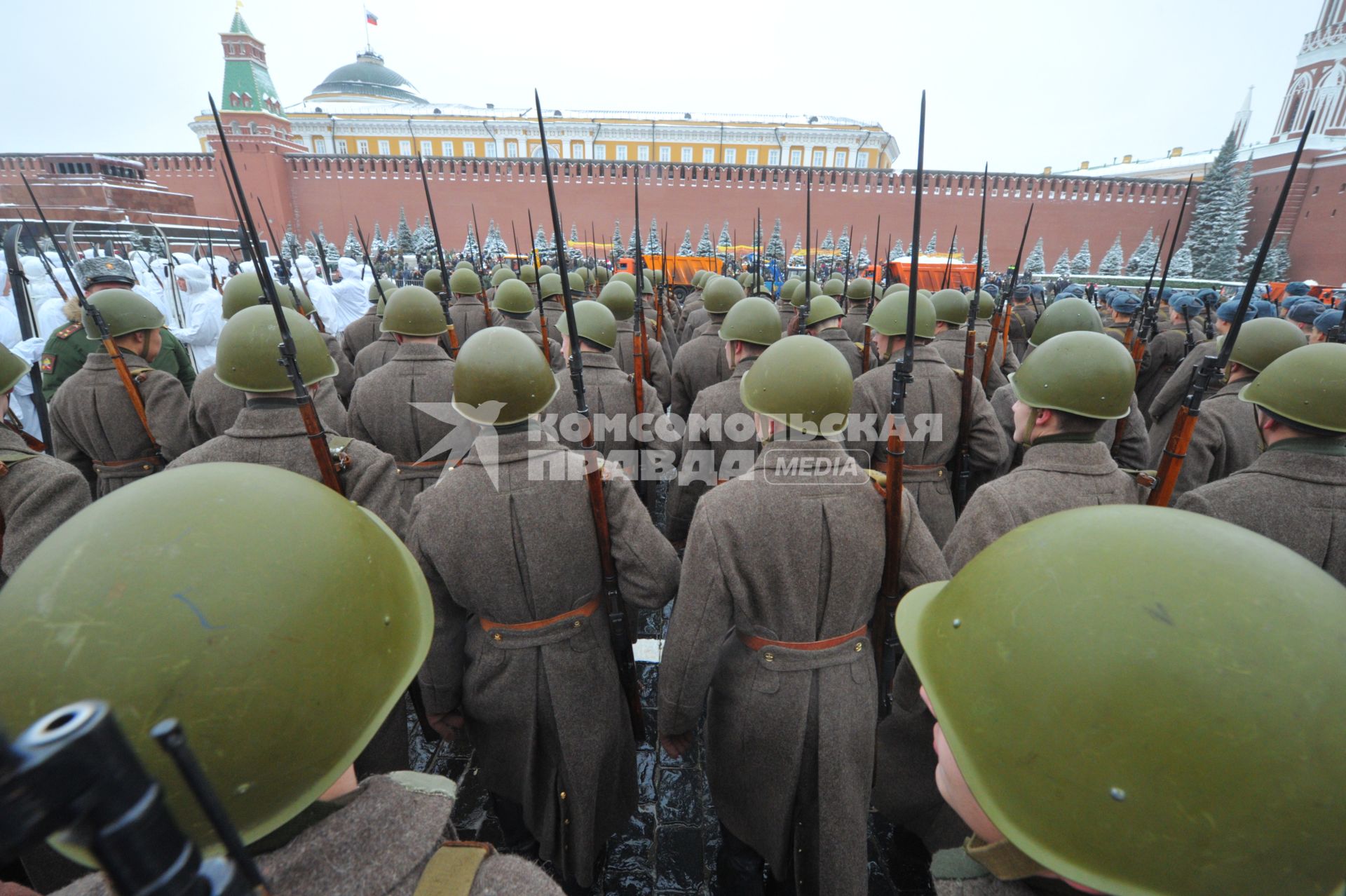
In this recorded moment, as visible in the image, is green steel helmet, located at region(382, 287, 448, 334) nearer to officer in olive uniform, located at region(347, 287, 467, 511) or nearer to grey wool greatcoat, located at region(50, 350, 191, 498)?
officer in olive uniform, located at region(347, 287, 467, 511)

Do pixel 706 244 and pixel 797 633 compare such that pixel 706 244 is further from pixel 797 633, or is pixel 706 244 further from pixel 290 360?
pixel 797 633

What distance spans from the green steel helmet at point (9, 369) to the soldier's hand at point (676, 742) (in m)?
3.41

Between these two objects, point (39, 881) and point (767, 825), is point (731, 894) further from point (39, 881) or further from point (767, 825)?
point (39, 881)

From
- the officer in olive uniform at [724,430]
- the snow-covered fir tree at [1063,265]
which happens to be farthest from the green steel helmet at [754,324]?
the snow-covered fir tree at [1063,265]

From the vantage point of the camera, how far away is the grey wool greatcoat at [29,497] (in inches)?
97.3

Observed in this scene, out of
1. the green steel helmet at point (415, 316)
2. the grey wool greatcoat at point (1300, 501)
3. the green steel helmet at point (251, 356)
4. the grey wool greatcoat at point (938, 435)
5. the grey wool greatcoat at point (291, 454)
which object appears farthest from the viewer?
the green steel helmet at point (415, 316)

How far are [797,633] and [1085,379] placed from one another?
1.65m

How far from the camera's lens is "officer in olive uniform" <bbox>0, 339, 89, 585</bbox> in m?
2.47

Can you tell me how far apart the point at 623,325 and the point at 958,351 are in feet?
11.8

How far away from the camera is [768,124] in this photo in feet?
177

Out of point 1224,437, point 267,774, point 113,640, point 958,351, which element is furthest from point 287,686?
point 958,351

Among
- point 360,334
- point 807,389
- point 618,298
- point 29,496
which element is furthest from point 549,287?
point 807,389

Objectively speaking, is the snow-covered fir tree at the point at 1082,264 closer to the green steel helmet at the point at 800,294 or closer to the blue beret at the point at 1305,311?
the blue beret at the point at 1305,311

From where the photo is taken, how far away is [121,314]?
3.90m
